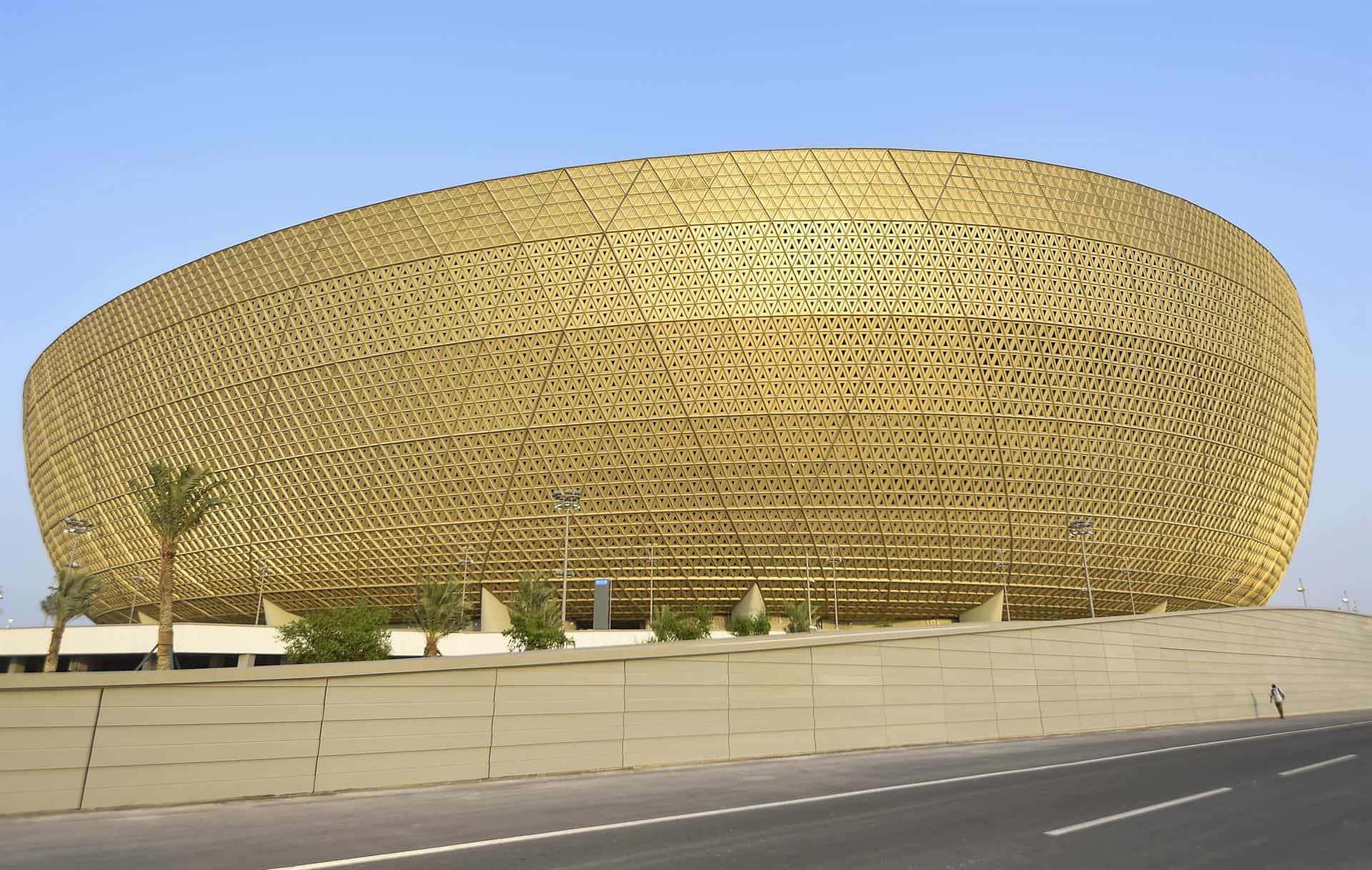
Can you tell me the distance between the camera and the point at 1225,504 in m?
40.8

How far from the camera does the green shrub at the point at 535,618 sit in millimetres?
23766

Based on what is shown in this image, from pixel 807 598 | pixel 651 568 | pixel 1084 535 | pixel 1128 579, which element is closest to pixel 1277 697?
pixel 1084 535

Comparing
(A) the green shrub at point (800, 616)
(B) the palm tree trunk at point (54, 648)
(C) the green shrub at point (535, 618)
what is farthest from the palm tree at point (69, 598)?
(A) the green shrub at point (800, 616)

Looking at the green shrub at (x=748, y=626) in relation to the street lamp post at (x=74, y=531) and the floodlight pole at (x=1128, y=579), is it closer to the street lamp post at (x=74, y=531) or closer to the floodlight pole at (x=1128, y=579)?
the floodlight pole at (x=1128, y=579)

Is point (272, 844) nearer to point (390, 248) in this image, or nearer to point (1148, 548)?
point (390, 248)

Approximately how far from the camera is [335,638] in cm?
2356

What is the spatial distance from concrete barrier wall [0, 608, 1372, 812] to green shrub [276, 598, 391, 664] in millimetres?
14545

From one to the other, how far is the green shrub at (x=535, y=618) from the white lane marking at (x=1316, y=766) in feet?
54.5

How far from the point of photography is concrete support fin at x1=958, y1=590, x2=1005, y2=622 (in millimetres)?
37781

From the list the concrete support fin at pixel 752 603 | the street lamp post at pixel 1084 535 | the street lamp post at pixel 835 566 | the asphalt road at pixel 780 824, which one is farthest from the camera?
the concrete support fin at pixel 752 603

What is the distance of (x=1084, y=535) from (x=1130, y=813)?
32.2 m

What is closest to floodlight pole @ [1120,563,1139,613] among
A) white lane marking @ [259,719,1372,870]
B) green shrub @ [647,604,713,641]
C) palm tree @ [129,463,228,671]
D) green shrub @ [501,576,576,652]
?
green shrub @ [647,604,713,641]

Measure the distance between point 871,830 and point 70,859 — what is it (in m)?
5.45

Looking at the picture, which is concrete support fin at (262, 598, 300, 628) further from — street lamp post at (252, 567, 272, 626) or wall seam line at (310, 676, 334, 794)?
wall seam line at (310, 676, 334, 794)
